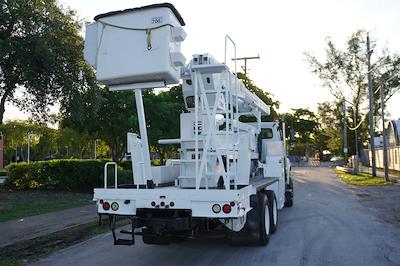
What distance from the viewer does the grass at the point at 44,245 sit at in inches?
320

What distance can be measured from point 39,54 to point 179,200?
31.1 ft

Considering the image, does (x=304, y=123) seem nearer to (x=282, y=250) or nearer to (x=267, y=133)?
(x=267, y=133)

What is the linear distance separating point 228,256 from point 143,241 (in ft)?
6.54

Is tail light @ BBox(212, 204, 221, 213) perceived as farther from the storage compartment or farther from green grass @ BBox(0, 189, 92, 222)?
green grass @ BBox(0, 189, 92, 222)

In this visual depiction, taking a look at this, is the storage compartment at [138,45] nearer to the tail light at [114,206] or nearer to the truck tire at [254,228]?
the tail light at [114,206]

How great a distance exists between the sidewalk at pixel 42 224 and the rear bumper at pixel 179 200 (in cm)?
311

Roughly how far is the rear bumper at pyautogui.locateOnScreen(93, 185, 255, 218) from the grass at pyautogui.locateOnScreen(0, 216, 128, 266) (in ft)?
5.92

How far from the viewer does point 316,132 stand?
78625 millimetres

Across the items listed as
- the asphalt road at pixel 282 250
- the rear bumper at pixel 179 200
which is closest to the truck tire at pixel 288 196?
the asphalt road at pixel 282 250

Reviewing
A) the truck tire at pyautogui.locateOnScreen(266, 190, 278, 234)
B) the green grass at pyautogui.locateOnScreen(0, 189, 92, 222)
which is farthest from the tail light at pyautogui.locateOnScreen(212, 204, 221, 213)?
the green grass at pyautogui.locateOnScreen(0, 189, 92, 222)

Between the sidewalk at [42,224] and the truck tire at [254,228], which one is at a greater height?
the truck tire at [254,228]

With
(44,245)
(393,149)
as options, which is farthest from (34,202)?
(393,149)

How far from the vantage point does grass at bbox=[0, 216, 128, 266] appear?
26.6 feet

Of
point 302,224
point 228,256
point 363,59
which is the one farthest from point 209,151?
point 363,59
